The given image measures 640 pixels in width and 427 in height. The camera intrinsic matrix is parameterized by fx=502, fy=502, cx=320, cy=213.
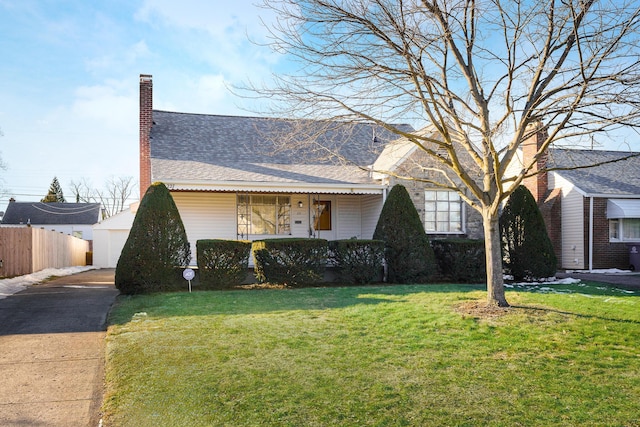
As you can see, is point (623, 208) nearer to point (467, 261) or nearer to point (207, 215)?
point (467, 261)

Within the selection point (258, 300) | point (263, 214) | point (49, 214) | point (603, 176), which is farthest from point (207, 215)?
point (49, 214)

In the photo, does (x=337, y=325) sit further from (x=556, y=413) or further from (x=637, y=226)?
(x=637, y=226)

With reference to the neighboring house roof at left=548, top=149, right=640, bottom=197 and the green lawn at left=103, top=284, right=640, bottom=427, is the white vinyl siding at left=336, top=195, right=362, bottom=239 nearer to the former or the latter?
the neighboring house roof at left=548, top=149, right=640, bottom=197

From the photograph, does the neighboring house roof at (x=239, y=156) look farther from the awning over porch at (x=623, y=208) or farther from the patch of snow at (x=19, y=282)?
the awning over porch at (x=623, y=208)

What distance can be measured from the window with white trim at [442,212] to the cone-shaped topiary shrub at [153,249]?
25.2ft

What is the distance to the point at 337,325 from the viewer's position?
24.3ft

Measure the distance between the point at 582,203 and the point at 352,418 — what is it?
1788cm

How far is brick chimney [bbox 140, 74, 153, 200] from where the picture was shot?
634 inches

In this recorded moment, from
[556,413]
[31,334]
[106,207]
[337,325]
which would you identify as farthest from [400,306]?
[106,207]

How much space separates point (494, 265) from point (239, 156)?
398 inches

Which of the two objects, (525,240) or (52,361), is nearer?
(52,361)

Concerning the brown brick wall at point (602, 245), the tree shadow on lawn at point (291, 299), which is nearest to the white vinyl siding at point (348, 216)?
the tree shadow on lawn at point (291, 299)

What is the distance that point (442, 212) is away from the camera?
16000 millimetres

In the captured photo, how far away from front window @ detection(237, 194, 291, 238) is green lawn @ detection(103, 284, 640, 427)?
263 inches
